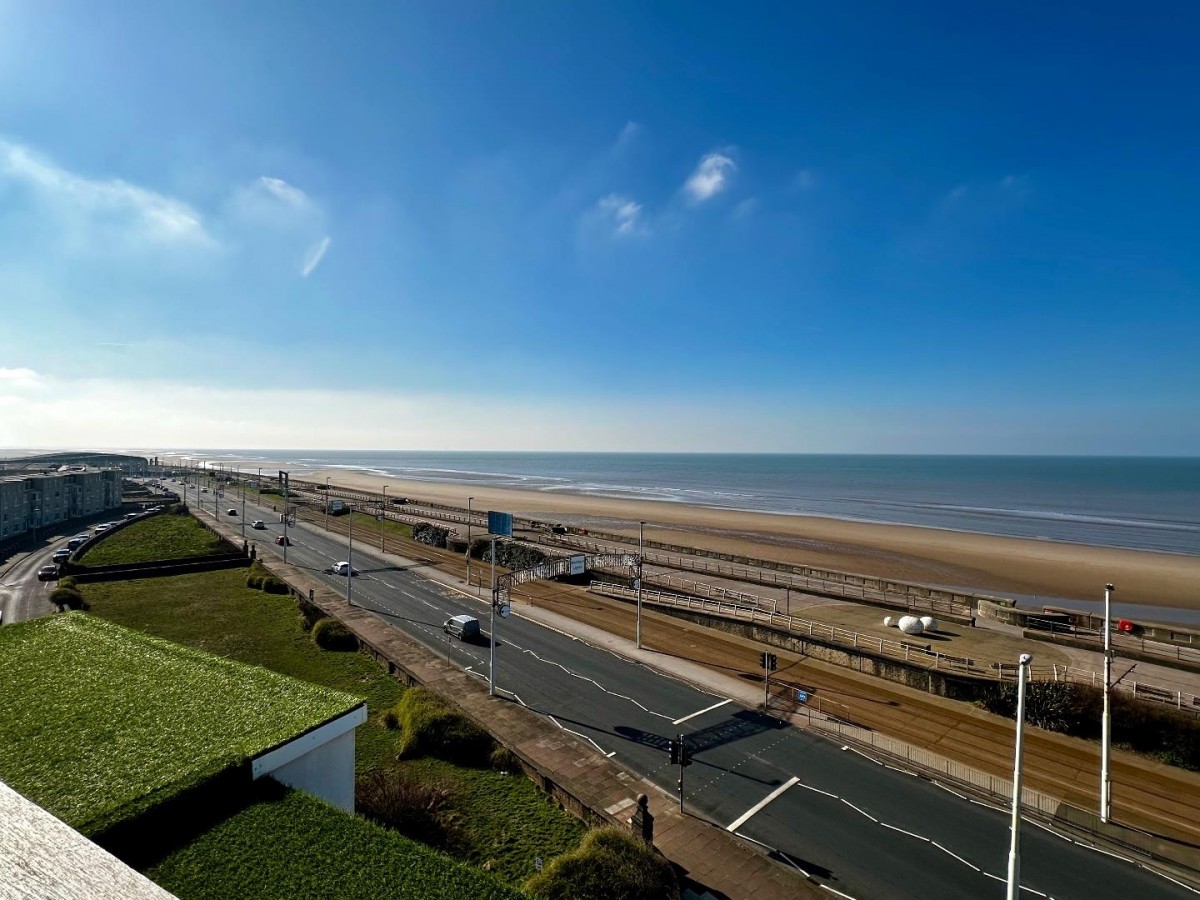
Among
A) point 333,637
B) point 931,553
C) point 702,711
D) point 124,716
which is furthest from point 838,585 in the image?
point 124,716

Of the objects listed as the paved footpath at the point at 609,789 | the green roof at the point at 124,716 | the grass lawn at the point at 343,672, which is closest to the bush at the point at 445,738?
the grass lawn at the point at 343,672

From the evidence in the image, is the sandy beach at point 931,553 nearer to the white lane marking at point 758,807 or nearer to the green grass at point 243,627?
the white lane marking at point 758,807

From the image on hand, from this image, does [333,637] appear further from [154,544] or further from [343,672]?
[154,544]

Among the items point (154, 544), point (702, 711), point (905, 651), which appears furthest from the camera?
point (154, 544)

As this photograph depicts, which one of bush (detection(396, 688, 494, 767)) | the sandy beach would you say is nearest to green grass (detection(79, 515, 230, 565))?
bush (detection(396, 688, 494, 767))

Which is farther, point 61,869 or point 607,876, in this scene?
point 607,876
